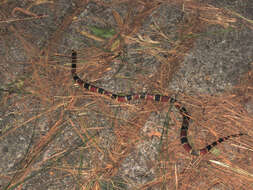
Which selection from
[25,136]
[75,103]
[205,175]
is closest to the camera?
[205,175]

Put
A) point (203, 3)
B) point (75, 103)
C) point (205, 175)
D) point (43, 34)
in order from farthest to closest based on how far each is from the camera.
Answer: point (203, 3)
point (43, 34)
point (75, 103)
point (205, 175)

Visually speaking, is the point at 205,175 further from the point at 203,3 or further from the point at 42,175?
the point at 203,3

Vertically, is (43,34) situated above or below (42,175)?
above

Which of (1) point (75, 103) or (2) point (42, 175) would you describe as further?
(1) point (75, 103)

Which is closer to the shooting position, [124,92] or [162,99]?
[162,99]

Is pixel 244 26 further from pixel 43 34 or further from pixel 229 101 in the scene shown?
pixel 43 34

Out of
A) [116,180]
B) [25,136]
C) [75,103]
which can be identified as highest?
[75,103]

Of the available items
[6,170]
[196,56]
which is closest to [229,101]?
[196,56]
